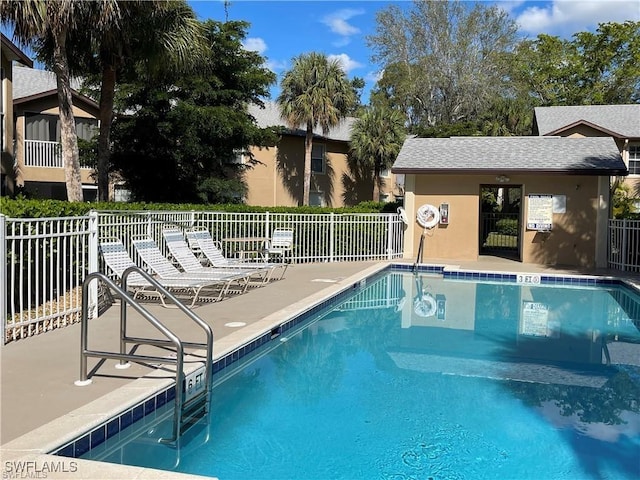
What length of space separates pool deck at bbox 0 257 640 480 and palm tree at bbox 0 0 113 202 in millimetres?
6677

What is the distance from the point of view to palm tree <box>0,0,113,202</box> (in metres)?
11.5

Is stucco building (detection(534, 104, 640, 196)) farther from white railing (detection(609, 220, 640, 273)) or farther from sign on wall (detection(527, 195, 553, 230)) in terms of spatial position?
sign on wall (detection(527, 195, 553, 230))

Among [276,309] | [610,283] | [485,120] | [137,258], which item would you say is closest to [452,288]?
[610,283]

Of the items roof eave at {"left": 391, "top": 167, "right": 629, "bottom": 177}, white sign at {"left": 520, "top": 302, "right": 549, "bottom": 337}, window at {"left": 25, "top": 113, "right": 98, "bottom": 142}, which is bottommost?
white sign at {"left": 520, "top": 302, "right": 549, "bottom": 337}

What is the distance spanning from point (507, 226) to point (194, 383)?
22.3 m

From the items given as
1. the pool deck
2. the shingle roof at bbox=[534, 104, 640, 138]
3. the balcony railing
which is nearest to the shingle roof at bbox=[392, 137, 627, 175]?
the pool deck

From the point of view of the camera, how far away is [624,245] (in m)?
15.9

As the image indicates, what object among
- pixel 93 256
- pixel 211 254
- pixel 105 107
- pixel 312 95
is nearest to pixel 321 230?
pixel 211 254

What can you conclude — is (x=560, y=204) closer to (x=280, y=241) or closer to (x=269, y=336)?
(x=280, y=241)

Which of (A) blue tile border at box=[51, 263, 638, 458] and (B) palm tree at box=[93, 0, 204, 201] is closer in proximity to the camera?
(A) blue tile border at box=[51, 263, 638, 458]

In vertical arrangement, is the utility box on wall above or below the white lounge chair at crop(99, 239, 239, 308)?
above

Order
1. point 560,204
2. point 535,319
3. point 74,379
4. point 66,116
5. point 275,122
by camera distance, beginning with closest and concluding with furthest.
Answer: point 74,379 < point 535,319 < point 66,116 < point 560,204 < point 275,122

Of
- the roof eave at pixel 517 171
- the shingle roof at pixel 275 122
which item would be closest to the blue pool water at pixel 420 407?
the roof eave at pixel 517 171

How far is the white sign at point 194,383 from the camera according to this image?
17.3 ft
